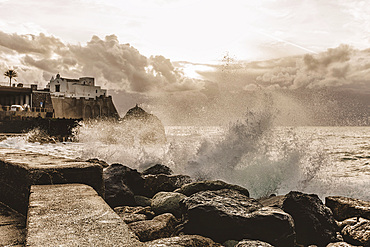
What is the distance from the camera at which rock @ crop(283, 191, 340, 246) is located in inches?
169

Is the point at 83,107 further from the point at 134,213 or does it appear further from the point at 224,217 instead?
the point at 224,217

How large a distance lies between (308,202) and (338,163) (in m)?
16.1

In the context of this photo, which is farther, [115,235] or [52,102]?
[52,102]

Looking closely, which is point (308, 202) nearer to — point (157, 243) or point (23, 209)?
point (157, 243)

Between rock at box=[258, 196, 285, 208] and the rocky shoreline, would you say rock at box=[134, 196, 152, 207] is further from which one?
rock at box=[258, 196, 285, 208]

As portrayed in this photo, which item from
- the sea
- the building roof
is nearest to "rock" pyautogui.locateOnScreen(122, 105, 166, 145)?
the building roof

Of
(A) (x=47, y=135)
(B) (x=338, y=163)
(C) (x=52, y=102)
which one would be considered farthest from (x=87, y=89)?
(B) (x=338, y=163)

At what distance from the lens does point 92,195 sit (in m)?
2.31

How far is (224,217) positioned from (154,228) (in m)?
0.89

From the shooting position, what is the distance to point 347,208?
5.60 meters

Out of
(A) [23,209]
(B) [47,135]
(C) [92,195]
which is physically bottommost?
(B) [47,135]

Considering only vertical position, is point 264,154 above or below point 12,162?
below

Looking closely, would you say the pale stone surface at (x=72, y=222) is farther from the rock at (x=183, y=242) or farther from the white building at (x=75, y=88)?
the white building at (x=75, y=88)

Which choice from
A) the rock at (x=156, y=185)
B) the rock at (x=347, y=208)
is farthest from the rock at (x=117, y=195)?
the rock at (x=347, y=208)
